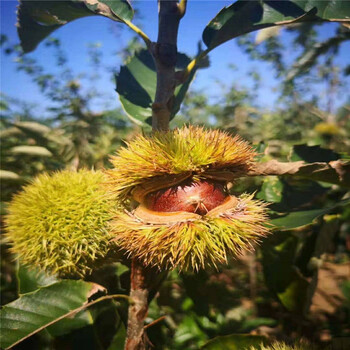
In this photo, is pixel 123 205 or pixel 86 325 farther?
pixel 86 325

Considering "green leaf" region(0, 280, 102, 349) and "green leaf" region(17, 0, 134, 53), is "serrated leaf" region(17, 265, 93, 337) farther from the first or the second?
"green leaf" region(17, 0, 134, 53)

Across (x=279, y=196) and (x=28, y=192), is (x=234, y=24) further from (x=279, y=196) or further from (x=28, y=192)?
(x=28, y=192)

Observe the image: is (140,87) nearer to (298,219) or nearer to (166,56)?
(166,56)

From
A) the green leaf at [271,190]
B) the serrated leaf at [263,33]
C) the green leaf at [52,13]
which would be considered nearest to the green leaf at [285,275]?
the green leaf at [271,190]

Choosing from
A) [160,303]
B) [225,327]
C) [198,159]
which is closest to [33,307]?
[198,159]

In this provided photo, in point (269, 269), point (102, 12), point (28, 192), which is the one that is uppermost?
point (102, 12)
